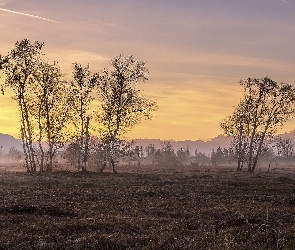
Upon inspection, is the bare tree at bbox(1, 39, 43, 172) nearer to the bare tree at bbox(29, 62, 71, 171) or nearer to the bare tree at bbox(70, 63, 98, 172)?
the bare tree at bbox(29, 62, 71, 171)

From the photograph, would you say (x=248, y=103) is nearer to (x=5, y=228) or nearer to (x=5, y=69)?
(x=5, y=69)

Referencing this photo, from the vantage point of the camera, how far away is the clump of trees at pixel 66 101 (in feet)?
150

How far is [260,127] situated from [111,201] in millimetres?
51254

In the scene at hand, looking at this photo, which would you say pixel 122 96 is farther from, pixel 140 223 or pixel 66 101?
pixel 140 223

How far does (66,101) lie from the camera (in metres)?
50.7

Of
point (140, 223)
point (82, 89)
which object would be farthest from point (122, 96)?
point (140, 223)

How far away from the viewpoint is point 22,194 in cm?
2341

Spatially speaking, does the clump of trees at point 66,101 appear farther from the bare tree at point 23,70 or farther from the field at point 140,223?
the field at point 140,223

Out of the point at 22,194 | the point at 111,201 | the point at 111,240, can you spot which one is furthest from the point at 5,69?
the point at 111,240

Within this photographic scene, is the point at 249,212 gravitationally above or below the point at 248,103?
below

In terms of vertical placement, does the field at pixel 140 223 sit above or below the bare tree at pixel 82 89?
below

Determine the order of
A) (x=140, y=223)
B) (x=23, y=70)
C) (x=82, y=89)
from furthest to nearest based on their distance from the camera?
(x=82, y=89), (x=23, y=70), (x=140, y=223)

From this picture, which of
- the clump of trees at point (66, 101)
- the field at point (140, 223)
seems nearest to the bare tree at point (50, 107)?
the clump of trees at point (66, 101)

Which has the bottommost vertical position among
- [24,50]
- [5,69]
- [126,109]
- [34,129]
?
[34,129]
